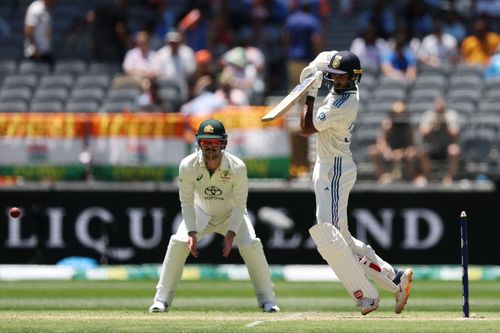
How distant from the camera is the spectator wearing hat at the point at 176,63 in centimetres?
1881

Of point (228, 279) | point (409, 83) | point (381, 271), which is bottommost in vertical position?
point (228, 279)

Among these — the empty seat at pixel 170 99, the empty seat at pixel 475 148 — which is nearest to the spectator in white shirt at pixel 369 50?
the empty seat at pixel 475 148

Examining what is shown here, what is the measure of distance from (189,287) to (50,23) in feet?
19.9

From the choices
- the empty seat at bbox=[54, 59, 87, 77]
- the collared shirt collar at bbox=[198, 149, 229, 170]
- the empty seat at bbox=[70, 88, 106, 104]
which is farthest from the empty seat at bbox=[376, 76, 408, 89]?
the collared shirt collar at bbox=[198, 149, 229, 170]

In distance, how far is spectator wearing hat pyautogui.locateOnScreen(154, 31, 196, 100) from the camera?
1881cm

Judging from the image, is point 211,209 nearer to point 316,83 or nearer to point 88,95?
point 316,83

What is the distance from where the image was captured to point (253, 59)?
18.9m

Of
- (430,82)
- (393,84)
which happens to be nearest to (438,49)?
(430,82)

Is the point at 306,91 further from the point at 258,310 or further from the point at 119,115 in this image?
the point at 119,115

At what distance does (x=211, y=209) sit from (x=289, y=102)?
1576mm

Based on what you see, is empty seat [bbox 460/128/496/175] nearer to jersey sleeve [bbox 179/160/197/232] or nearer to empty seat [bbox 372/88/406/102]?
empty seat [bbox 372/88/406/102]

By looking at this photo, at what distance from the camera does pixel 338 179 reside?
1058 cm

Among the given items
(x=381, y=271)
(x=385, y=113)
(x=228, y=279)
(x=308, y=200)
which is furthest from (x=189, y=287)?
(x=381, y=271)

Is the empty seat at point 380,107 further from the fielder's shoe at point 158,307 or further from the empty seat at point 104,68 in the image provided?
the fielder's shoe at point 158,307
